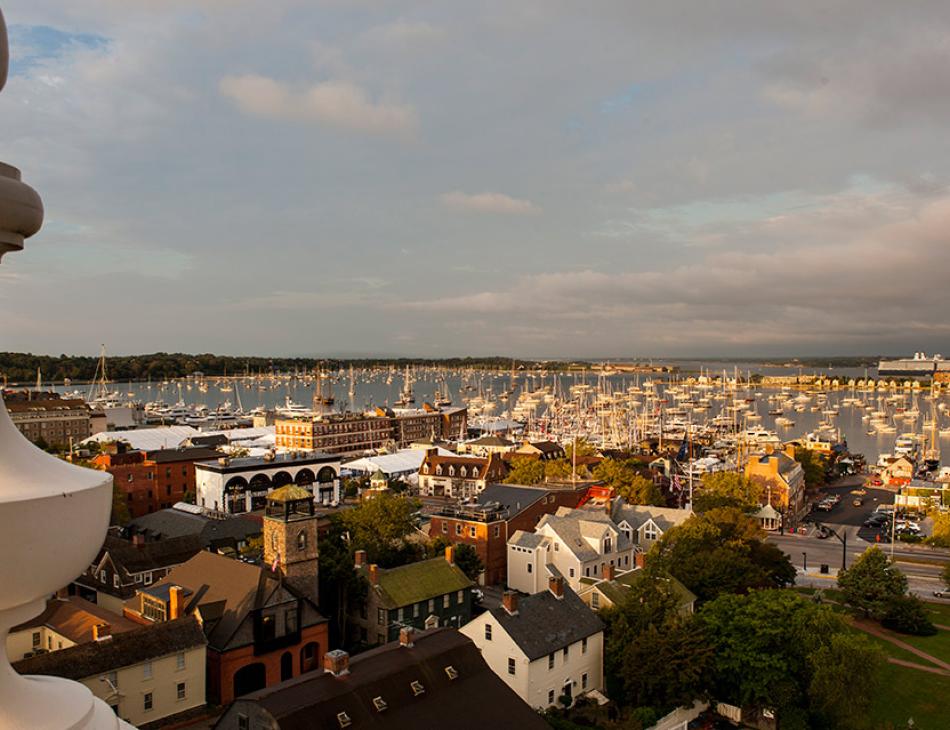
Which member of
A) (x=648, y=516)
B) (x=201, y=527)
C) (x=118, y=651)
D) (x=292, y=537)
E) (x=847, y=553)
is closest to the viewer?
(x=118, y=651)

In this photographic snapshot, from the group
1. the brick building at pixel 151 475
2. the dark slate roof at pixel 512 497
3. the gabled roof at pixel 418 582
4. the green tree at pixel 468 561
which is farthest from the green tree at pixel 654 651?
the brick building at pixel 151 475

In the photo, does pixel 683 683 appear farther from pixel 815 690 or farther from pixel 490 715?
Result: pixel 490 715

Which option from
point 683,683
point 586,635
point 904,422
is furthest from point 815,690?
point 904,422

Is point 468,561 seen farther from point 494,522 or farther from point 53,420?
point 53,420

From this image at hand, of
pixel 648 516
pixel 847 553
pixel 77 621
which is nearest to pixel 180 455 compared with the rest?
pixel 77 621

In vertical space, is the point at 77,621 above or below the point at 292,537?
below

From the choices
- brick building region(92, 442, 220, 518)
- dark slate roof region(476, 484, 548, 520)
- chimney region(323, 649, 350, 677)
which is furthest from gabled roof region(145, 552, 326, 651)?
brick building region(92, 442, 220, 518)

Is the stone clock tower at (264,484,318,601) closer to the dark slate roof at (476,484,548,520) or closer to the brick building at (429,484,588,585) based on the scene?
the brick building at (429,484,588,585)
